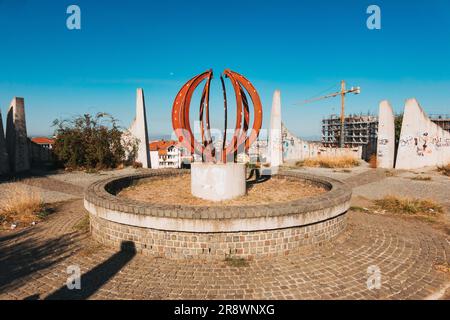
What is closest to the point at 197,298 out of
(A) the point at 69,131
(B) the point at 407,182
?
(B) the point at 407,182

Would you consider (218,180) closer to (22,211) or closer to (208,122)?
(208,122)

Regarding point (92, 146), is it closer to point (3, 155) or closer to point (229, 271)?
point (3, 155)

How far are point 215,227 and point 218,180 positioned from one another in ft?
8.29

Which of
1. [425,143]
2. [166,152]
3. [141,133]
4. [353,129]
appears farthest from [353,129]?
[141,133]

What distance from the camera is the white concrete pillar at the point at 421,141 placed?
60.8 feet

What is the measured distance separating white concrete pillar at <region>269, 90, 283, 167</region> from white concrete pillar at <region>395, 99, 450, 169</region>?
29.3 ft

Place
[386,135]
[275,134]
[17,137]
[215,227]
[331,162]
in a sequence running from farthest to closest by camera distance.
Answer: [275,134]
[331,162]
[386,135]
[17,137]
[215,227]

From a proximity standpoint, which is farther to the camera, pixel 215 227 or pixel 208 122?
pixel 208 122

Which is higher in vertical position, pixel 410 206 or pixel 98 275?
pixel 98 275

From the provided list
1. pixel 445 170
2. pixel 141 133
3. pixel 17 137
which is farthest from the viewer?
pixel 141 133

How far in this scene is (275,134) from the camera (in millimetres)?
22266

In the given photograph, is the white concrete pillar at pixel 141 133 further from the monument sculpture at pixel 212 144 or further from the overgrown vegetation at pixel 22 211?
the monument sculpture at pixel 212 144

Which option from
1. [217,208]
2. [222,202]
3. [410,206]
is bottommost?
[410,206]
